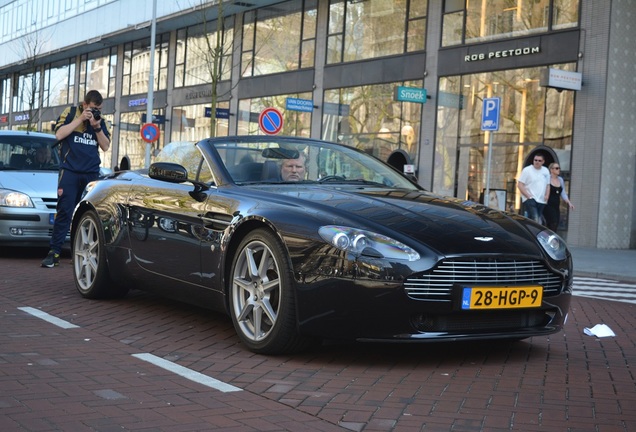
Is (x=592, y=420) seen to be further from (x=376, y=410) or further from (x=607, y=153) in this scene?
(x=607, y=153)

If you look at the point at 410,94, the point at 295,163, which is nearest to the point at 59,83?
the point at 410,94

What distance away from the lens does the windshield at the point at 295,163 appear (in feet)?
21.2

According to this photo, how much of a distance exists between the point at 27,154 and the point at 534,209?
28.6 feet

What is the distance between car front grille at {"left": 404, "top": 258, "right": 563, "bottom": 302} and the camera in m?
5.08

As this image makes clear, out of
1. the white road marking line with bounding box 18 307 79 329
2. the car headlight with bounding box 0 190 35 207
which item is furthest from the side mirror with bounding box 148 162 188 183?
the car headlight with bounding box 0 190 35 207

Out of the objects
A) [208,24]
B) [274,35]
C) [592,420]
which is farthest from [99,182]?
[208,24]

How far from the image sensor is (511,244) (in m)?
5.41

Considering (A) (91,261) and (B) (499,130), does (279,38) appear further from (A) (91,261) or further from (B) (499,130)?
(A) (91,261)

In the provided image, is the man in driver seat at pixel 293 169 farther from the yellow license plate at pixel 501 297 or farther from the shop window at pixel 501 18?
the shop window at pixel 501 18

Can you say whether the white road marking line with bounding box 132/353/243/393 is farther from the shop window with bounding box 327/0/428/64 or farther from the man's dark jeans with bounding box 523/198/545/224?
the shop window with bounding box 327/0/428/64

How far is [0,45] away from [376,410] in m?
59.7

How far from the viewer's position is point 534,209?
16.8 meters

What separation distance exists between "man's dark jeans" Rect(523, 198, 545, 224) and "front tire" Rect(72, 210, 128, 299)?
1030 cm

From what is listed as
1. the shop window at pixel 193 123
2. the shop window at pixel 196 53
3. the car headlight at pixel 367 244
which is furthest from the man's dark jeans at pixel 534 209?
the shop window at pixel 196 53
